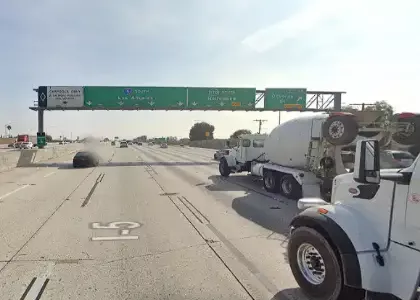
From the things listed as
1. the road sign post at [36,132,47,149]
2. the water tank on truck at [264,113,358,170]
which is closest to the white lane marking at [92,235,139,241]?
the water tank on truck at [264,113,358,170]

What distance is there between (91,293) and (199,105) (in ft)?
113

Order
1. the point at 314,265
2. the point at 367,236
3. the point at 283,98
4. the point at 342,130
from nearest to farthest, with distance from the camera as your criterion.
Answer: the point at 367,236 < the point at 314,265 < the point at 342,130 < the point at 283,98

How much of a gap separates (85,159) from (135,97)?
1071 centimetres

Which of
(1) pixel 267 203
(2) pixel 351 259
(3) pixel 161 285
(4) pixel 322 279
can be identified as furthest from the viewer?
(1) pixel 267 203

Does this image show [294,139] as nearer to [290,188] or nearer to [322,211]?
[290,188]

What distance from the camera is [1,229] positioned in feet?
26.5

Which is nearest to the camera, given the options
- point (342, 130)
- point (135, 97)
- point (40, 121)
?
point (342, 130)

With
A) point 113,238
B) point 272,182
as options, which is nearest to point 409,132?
point 113,238

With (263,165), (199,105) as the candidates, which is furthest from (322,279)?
(199,105)

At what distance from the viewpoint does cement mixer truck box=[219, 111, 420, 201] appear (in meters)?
7.68

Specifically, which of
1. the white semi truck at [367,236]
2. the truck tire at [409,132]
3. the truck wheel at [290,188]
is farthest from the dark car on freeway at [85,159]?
the truck tire at [409,132]

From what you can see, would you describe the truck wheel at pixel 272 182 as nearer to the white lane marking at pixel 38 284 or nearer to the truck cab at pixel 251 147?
the truck cab at pixel 251 147

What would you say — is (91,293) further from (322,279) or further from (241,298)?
(322,279)

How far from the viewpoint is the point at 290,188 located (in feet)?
43.7
